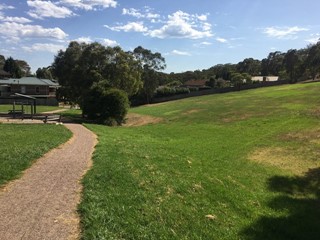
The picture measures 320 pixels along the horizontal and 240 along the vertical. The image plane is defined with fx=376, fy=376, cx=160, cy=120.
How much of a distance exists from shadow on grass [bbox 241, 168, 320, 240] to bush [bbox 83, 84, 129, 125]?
1103 inches

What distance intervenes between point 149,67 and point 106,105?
61211 millimetres

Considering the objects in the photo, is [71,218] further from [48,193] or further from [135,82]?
[135,82]

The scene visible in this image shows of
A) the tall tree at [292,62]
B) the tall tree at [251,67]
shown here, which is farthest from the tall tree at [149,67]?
the tall tree at [251,67]

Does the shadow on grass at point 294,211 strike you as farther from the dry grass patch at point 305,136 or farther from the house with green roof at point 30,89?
the house with green roof at point 30,89

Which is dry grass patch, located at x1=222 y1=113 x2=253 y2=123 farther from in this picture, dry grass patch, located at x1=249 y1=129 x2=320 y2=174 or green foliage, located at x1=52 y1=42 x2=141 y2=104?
green foliage, located at x1=52 y1=42 x2=141 y2=104

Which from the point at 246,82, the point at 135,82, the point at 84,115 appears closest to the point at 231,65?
the point at 246,82

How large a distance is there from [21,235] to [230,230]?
14.6 ft

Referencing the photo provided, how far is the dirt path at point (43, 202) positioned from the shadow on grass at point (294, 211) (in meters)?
4.01

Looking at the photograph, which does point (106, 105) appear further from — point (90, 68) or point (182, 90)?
point (182, 90)

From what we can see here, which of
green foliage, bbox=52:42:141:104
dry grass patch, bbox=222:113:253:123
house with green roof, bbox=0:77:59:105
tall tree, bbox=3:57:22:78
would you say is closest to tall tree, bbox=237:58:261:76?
tall tree, bbox=3:57:22:78

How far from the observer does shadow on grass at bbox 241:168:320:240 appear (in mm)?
9047

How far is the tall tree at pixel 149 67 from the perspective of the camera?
101125mm

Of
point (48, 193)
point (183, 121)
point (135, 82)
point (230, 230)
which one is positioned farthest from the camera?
point (135, 82)

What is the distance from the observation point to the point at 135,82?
2346 inches
